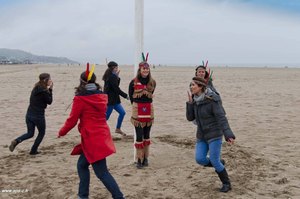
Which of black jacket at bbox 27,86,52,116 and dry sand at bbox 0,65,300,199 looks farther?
black jacket at bbox 27,86,52,116

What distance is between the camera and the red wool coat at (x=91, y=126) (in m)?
5.09

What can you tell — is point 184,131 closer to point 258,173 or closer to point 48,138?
point 48,138

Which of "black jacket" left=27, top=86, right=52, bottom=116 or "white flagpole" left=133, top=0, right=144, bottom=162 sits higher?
"white flagpole" left=133, top=0, right=144, bottom=162

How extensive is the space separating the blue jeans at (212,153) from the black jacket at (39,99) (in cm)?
326

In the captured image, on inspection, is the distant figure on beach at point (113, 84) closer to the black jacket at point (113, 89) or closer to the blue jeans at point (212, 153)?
the black jacket at point (113, 89)

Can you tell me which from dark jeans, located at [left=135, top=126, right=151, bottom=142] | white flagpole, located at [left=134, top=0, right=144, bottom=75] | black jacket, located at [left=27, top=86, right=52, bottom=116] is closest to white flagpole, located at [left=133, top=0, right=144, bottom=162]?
white flagpole, located at [left=134, top=0, right=144, bottom=75]

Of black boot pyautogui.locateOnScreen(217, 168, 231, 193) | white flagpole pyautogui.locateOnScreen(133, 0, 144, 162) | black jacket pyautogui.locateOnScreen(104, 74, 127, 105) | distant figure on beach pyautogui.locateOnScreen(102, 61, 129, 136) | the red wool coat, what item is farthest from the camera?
black jacket pyautogui.locateOnScreen(104, 74, 127, 105)

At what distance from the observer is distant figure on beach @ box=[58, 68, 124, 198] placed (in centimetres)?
510

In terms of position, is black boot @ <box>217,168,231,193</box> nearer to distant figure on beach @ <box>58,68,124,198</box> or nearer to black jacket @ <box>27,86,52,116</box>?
distant figure on beach @ <box>58,68,124,198</box>

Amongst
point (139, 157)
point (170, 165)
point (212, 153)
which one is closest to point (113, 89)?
point (139, 157)

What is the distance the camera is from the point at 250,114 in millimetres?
13664

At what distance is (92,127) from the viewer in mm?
5148

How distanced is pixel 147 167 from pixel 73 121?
2.32m

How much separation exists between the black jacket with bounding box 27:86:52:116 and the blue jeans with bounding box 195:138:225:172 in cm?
326
